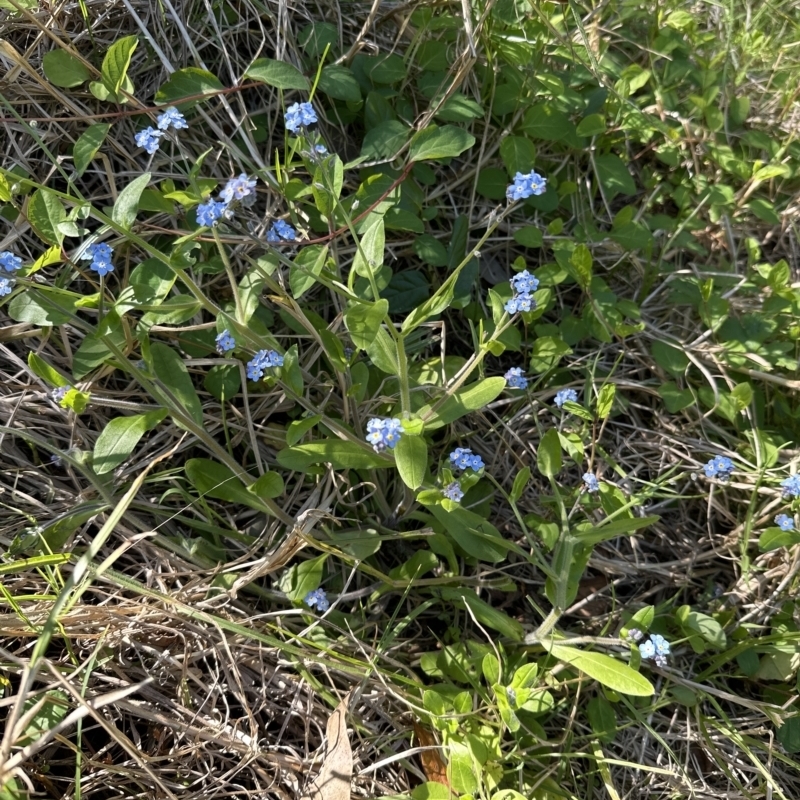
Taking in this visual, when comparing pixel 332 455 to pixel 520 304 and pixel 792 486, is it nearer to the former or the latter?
pixel 520 304

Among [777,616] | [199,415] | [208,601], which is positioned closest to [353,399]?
[199,415]

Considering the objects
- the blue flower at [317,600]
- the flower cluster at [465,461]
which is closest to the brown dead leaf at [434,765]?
the blue flower at [317,600]

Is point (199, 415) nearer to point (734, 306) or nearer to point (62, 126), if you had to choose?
point (62, 126)

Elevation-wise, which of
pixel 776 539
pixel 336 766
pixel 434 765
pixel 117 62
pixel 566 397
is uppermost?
pixel 117 62

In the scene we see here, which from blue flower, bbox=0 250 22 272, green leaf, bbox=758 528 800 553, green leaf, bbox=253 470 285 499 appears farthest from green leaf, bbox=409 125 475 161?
green leaf, bbox=758 528 800 553

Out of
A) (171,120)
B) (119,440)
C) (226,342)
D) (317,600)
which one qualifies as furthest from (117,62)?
(317,600)
